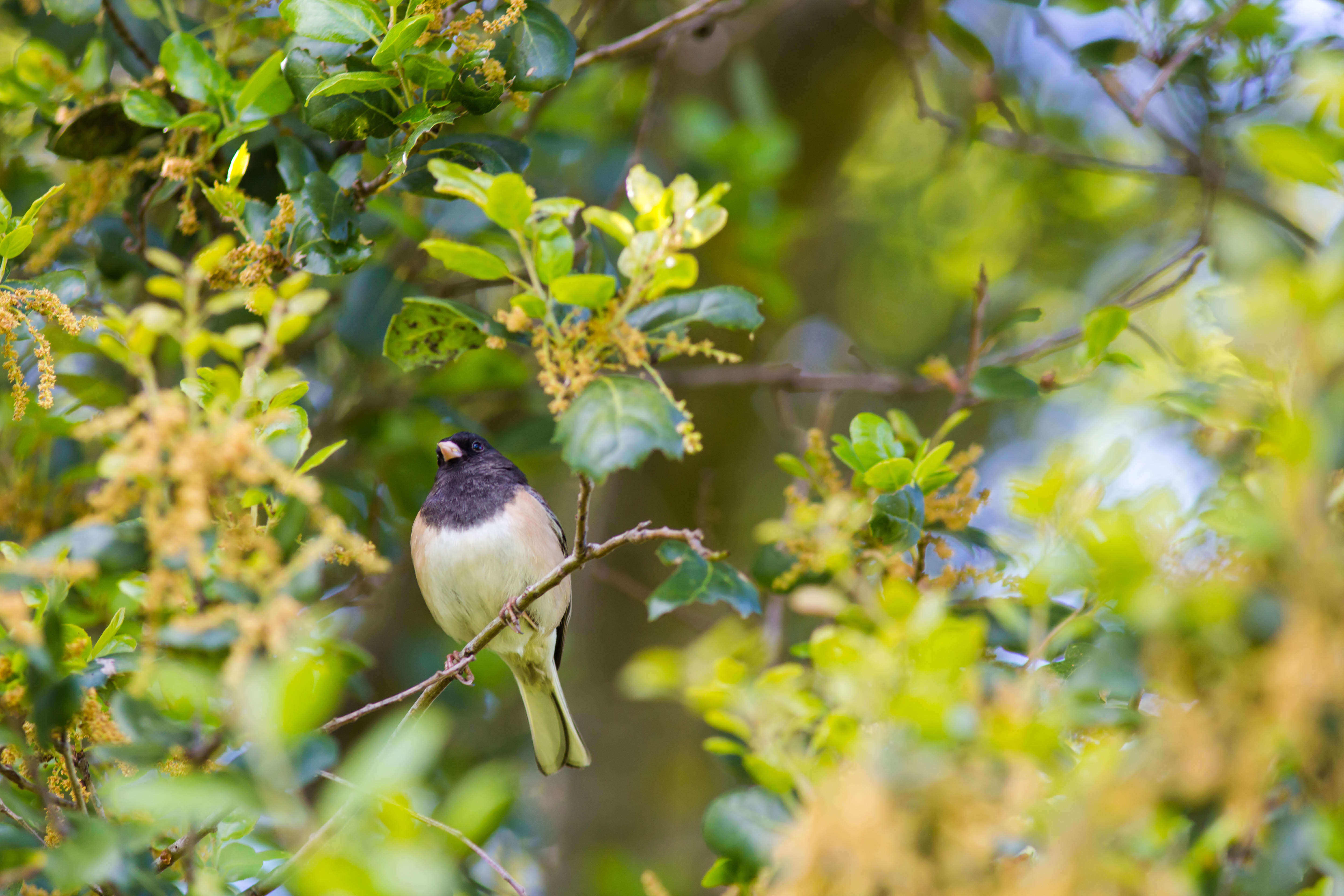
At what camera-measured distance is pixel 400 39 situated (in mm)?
1432

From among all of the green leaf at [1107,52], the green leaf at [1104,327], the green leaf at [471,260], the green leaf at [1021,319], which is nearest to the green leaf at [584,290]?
the green leaf at [471,260]

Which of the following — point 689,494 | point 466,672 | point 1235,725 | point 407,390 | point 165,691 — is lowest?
point 689,494

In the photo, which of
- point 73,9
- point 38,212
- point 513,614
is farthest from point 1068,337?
point 73,9

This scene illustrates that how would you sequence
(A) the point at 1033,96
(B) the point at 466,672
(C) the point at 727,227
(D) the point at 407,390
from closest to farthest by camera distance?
(B) the point at 466,672, (D) the point at 407,390, (C) the point at 727,227, (A) the point at 1033,96

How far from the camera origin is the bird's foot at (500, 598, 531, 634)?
71.6 inches

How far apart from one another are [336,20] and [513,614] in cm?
115

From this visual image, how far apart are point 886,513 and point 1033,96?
3496 millimetres

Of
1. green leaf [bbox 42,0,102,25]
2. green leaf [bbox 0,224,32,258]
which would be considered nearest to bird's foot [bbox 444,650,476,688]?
green leaf [bbox 0,224,32,258]

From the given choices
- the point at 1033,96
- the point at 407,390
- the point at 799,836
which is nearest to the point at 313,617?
the point at 799,836

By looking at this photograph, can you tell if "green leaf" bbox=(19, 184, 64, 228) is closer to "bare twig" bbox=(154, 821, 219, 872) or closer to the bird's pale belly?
"bare twig" bbox=(154, 821, 219, 872)

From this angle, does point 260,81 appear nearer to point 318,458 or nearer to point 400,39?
point 400,39

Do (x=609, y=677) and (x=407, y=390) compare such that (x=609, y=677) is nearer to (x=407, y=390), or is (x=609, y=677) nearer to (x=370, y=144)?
(x=407, y=390)

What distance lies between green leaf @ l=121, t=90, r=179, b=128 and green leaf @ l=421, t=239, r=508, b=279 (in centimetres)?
72

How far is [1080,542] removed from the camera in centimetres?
111
